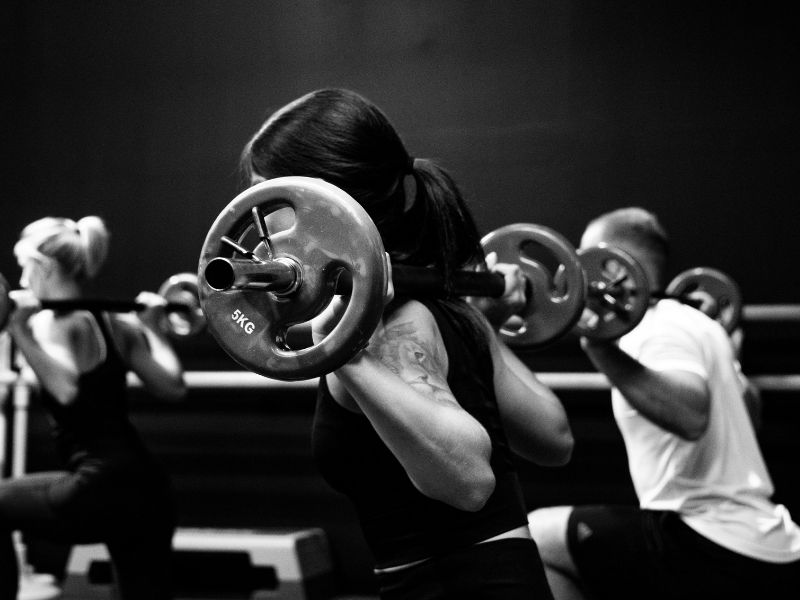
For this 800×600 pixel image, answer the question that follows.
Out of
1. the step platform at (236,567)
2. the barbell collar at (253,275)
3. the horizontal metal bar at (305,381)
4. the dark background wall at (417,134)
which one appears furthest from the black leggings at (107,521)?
the barbell collar at (253,275)

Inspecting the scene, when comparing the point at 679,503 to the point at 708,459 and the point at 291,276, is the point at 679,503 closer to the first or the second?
the point at 708,459

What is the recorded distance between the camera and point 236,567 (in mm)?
4270

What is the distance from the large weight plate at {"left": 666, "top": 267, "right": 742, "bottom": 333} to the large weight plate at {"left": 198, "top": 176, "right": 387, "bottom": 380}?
2.44 m

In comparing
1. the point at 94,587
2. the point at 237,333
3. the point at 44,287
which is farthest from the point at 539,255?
the point at 237,333

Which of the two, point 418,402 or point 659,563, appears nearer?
point 418,402

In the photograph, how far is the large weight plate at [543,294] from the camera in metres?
2.06

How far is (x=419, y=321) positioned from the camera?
134 cm

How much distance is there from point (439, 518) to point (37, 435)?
3.99 meters

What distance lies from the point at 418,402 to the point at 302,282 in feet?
0.65

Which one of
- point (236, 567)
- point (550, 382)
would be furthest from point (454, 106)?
point (236, 567)

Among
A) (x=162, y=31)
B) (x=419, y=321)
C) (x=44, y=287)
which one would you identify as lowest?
(x=44, y=287)

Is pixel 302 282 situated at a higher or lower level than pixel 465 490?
higher

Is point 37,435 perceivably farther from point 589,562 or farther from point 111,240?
point 589,562

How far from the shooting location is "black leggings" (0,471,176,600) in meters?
2.94
